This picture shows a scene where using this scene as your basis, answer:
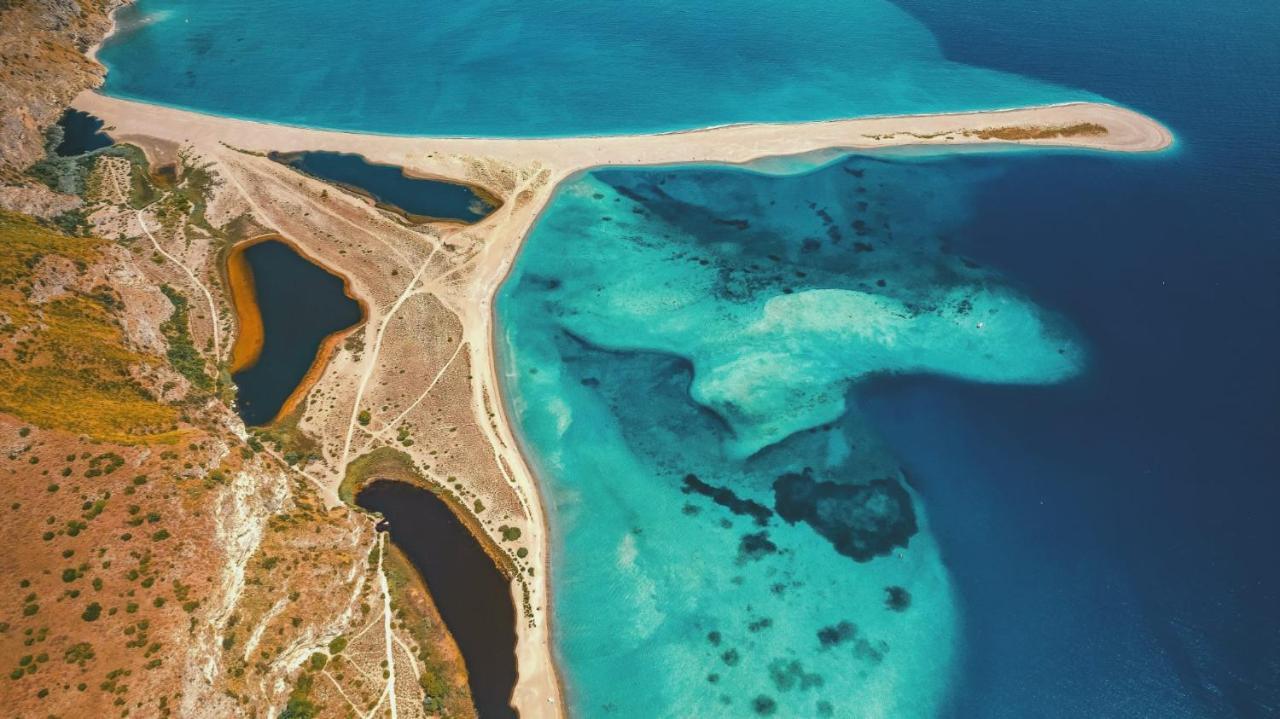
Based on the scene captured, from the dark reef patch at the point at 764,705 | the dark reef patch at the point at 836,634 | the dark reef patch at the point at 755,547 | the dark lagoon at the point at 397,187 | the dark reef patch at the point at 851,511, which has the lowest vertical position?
the dark reef patch at the point at 764,705

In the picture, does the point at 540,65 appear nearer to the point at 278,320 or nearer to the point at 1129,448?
the point at 278,320

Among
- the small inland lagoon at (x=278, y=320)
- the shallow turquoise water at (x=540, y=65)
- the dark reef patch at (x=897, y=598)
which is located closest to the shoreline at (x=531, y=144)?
the small inland lagoon at (x=278, y=320)

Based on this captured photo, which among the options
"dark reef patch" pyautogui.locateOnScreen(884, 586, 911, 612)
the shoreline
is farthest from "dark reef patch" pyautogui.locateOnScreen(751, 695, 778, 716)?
the shoreline

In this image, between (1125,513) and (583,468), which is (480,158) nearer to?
Answer: (583,468)

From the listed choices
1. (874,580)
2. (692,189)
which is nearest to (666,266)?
(692,189)

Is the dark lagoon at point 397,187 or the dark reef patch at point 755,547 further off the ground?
the dark lagoon at point 397,187

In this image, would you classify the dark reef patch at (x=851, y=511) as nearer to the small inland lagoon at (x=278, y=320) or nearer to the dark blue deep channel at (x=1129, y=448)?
the dark blue deep channel at (x=1129, y=448)

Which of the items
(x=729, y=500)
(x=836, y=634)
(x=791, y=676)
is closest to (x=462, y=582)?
(x=729, y=500)
